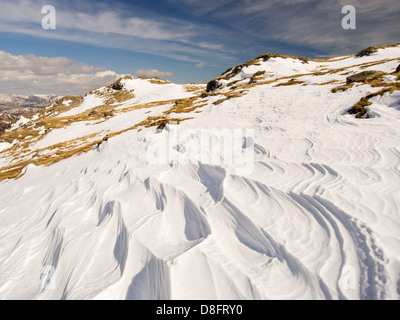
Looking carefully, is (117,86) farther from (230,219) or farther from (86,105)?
(230,219)

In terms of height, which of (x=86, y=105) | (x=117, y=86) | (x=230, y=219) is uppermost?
(x=117, y=86)

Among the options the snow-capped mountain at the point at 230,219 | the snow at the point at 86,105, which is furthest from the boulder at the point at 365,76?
A: the snow at the point at 86,105

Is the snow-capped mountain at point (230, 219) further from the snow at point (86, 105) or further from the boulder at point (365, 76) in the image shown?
the snow at point (86, 105)

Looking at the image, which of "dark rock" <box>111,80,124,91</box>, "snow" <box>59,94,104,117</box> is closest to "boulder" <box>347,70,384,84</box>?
"snow" <box>59,94,104,117</box>

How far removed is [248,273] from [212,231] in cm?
135

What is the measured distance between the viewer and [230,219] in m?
5.05

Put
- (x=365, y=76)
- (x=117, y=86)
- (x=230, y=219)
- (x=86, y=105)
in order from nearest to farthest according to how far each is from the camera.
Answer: (x=230, y=219) < (x=365, y=76) < (x=86, y=105) < (x=117, y=86)

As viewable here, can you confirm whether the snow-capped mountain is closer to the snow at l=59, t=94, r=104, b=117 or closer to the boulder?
the boulder

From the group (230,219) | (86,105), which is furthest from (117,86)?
(230,219)

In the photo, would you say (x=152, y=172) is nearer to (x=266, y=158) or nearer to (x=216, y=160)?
(x=216, y=160)

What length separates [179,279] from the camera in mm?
3588

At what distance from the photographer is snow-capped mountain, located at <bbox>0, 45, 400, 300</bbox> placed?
3449 millimetres

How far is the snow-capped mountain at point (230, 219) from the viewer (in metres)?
3.45
